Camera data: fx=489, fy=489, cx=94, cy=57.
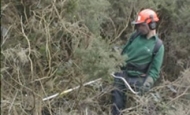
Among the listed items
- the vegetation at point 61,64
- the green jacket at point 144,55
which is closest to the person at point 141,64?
the green jacket at point 144,55

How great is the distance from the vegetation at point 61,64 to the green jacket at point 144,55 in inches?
14.5

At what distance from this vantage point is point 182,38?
9938 mm

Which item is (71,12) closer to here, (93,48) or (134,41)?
(93,48)

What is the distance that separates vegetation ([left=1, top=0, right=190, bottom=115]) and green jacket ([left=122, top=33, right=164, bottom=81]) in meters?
0.37

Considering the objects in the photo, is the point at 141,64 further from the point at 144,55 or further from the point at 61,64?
the point at 61,64

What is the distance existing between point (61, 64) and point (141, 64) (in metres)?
1.25

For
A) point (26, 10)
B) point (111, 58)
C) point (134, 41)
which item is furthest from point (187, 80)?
point (26, 10)

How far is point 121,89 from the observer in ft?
24.0

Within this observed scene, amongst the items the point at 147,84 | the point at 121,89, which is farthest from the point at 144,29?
the point at 121,89

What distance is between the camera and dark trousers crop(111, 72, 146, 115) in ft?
23.8

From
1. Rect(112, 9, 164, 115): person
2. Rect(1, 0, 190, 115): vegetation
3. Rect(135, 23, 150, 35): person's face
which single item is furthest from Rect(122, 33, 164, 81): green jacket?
Rect(1, 0, 190, 115): vegetation

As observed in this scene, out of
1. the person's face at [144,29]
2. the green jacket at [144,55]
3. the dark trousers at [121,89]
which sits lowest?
the dark trousers at [121,89]

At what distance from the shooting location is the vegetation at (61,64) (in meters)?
6.19

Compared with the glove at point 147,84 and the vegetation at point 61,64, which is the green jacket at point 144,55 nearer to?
the glove at point 147,84
